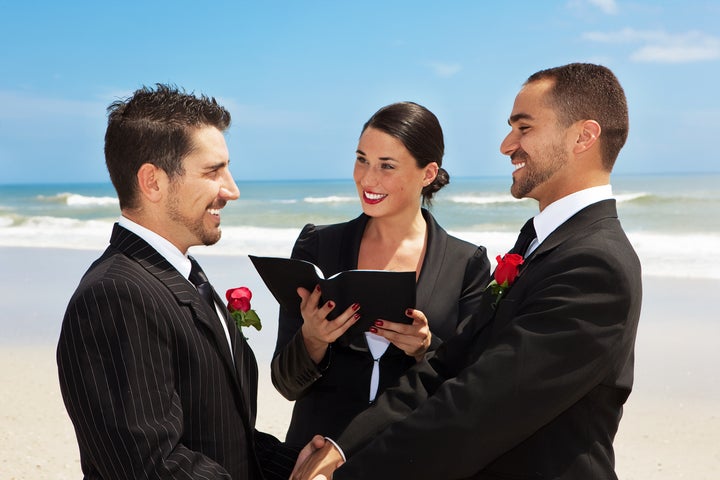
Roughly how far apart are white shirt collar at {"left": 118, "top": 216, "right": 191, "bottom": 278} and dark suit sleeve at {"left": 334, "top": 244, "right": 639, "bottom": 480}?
757mm

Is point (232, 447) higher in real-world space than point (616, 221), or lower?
lower

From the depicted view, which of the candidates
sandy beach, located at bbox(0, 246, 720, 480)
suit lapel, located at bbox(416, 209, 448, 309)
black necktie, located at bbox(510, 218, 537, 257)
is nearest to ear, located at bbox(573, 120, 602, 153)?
black necktie, located at bbox(510, 218, 537, 257)

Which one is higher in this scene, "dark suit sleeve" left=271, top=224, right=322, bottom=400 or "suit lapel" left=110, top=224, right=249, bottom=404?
"suit lapel" left=110, top=224, right=249, bottom=404

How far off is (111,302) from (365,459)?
849 mm

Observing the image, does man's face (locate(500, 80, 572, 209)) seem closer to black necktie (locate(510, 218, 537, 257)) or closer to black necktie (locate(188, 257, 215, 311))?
black necktie (locate(510, 218, 537, 257))

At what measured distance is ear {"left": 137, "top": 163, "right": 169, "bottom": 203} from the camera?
87.2 inches

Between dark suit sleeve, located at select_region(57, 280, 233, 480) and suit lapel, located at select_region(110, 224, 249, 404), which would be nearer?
dark suit sleeve, located at select_region(57, 280, 233, 480)

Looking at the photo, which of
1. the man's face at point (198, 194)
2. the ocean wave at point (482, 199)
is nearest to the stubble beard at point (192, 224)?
the man's face at point (198, 194)

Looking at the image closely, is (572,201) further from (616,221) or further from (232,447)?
(232,447)

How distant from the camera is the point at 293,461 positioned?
101 inches

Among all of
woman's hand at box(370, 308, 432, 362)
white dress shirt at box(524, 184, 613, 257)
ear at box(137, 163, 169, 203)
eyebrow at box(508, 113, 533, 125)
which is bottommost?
woman's hand at box(370, 308, 432, 362)

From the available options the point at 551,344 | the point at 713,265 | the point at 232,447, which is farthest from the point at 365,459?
the point at 713,265

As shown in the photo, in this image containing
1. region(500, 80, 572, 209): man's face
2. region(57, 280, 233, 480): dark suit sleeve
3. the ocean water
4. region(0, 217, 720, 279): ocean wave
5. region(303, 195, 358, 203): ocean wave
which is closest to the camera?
region(57, 280, 233, 480): dark suit sleeve

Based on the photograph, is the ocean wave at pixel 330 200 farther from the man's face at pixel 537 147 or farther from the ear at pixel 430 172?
the man's face at pixel 537 147
